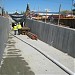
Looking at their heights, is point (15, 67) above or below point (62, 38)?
below

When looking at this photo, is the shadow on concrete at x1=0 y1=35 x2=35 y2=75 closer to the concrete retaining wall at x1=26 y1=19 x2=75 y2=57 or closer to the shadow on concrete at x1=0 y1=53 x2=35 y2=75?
the shadow on concrete at x1=0 y1=53 x2=35 y2=75

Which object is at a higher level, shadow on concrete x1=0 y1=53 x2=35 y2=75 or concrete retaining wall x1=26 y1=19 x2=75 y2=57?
concrete retaining wall x1=26 y1=19 x2=75 y2=57

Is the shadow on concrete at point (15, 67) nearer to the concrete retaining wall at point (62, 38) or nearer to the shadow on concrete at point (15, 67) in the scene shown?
the shadow on concrete at point (15, 67)

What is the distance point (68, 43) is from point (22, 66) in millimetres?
4577

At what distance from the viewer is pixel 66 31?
17672 mm

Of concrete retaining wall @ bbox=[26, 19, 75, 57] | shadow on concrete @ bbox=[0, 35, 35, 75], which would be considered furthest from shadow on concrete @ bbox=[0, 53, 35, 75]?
concrete retaining wall @ bbox=[26, 19, 75, 57]

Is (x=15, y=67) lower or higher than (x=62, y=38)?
lower

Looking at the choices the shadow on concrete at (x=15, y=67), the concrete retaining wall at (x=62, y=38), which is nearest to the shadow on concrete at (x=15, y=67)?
the shadow on concrete at (x=15, y=67)

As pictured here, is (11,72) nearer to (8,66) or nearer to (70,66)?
(8,66)

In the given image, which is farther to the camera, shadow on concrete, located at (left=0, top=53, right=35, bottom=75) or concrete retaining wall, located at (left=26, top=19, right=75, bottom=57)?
concrete retaining wall, located at (left=26, top=19, right=75, bottom=57)

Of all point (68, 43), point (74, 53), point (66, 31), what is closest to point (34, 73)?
point (74, 53)

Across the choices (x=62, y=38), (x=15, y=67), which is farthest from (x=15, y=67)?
(x=62, y=38)

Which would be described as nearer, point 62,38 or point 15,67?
point 15,67

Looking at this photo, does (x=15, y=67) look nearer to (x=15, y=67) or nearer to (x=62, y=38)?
(x=15, y=67)
